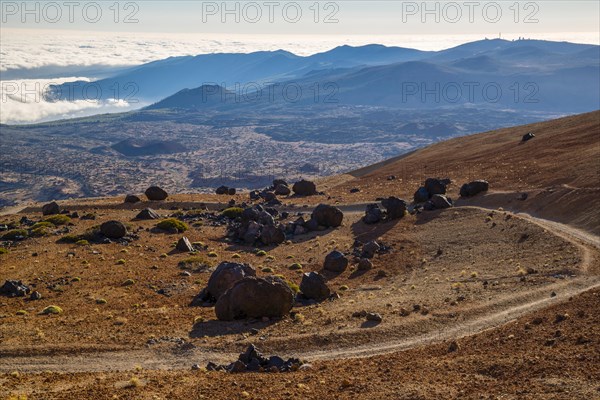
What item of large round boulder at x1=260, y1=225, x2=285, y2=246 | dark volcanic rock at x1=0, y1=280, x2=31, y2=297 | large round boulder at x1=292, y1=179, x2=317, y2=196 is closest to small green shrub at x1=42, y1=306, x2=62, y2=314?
dark volcanic rock at x1=0, y1=280, x2=31, y2=297

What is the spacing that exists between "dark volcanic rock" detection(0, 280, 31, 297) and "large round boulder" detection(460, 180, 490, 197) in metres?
53.1

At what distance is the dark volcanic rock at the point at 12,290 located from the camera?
5000 cm

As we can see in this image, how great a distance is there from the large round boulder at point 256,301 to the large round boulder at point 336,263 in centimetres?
1623

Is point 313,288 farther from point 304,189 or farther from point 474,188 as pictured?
point 304,189

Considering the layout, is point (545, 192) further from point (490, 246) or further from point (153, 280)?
point (153, 280)

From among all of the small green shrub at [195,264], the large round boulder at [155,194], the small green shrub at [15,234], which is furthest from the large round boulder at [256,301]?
the large round boulder at [155,194]

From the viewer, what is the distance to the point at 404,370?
2866 cm

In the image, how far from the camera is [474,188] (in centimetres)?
8081

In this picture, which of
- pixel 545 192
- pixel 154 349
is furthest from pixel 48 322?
pixel 545 192

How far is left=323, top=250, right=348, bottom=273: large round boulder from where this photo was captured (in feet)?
189

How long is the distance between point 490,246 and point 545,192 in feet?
62.5

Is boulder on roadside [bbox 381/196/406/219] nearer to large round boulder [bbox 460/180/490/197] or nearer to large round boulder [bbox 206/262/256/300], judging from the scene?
large round boulder [bbox 460/180/490/197]

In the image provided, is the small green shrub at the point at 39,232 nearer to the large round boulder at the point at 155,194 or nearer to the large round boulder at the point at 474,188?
the large round boulder at the point at 155,194

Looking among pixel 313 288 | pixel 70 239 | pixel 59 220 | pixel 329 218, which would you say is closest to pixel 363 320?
pixel 313 288
